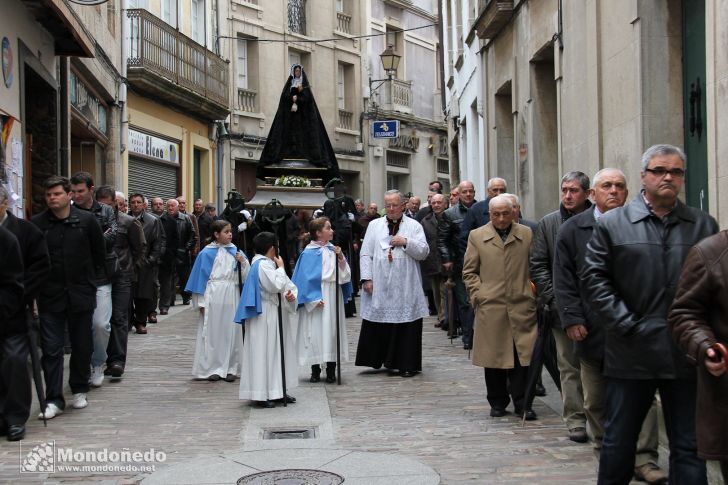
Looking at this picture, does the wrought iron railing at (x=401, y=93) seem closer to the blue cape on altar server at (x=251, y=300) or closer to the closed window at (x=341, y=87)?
the closed window at (x=341, y=87)

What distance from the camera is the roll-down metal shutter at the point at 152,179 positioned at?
974 inches

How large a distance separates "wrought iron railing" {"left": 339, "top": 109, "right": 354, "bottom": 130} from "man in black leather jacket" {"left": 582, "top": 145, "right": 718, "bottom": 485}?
1258 inches

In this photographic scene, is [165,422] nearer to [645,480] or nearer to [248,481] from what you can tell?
[248,481]

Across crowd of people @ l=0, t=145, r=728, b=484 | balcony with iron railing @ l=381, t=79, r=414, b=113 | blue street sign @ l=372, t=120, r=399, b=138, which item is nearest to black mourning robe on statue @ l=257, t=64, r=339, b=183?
crowd of people @ l=0, t=145, r=728, b=484

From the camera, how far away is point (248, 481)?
6.40m

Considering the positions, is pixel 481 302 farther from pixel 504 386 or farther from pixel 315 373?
pixel 315 373

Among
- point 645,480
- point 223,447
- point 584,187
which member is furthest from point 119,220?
point 645,480

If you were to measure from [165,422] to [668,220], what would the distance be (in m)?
4.69

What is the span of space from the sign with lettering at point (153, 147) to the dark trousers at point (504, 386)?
663 inches

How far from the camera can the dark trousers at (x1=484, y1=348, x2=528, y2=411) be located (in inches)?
338

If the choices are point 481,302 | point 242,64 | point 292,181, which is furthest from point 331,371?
point 242,64

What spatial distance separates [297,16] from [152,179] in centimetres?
1154

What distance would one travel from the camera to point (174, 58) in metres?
26.0

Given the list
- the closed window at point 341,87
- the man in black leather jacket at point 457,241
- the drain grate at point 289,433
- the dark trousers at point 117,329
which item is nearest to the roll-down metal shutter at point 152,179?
the closed window at point 341,87
